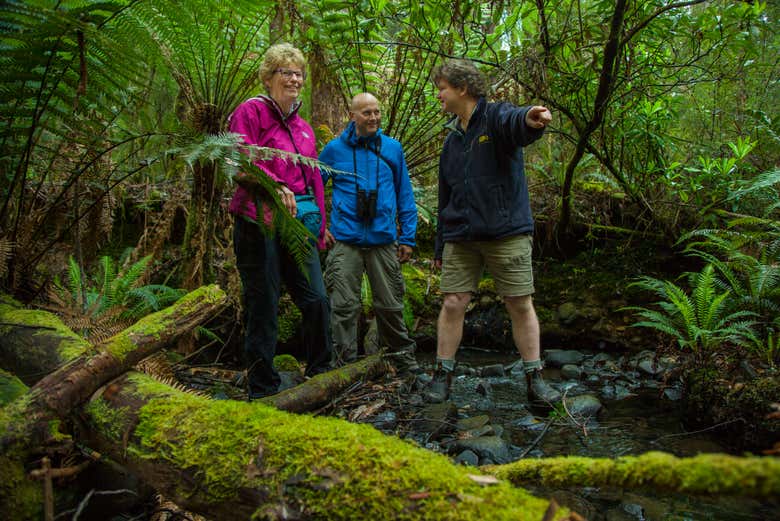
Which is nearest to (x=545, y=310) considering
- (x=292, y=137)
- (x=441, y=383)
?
(x=441, y=383)

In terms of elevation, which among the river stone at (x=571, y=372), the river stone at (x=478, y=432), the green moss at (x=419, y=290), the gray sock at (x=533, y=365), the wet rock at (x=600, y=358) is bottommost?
the wet rock at (x=600, y=358)

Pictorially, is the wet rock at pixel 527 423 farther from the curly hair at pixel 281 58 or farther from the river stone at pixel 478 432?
the curly hair at pixel 281 58

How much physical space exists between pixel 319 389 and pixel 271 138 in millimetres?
1581

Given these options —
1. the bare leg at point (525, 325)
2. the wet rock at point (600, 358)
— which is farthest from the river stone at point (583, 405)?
the wet rock at point (600, 358)

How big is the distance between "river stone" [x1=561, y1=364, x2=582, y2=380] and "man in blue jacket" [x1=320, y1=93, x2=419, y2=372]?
1311 millimetres

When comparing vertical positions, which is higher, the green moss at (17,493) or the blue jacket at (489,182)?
the blue jacket at (489,182)

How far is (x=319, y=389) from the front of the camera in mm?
2912

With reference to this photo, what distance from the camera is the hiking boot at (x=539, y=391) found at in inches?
130

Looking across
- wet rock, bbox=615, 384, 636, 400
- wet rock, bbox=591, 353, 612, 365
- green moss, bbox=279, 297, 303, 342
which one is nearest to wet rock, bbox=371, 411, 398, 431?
wet rock, bbox=615, 384, 636, 400

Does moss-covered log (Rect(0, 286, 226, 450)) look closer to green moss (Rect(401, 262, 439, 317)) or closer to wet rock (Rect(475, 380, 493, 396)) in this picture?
wet rock (Rect(475, 380, 493, 396))

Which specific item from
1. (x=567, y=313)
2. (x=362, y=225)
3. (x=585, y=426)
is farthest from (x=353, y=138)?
(x=567, y=313)

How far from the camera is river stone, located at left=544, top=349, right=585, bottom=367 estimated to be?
4605 mm

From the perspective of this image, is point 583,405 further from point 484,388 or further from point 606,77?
point 606,77

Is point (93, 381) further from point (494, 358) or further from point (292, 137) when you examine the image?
point (494, 358)
